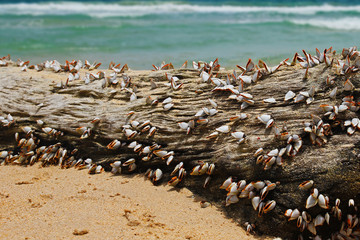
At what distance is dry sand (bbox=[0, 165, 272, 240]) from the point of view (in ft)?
10.2

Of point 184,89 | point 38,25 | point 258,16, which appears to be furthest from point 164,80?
point 258,16

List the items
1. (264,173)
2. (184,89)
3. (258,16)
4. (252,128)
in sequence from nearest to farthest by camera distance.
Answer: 1. (264,173)
2. (252,128)
3. (184,89)
4. (258,16)

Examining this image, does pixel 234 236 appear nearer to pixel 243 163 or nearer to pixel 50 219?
pixel 243 163

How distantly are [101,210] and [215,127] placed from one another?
1413mm

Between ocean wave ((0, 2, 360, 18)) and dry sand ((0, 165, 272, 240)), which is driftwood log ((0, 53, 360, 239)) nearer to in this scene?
dry sand ((0, 165, 272, 240))

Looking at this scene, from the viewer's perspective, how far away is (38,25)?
15820 millimetres

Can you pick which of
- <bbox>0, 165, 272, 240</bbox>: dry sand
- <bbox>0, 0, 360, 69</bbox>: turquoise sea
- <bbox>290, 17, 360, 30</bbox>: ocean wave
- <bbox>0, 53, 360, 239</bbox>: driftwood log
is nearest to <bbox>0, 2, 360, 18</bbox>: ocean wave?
<bbox>0, 0, 360, 69</bbox>: turquoise sea

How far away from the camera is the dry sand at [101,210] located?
10.2 ft

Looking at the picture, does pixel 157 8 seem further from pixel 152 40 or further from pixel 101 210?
pixel 101 210

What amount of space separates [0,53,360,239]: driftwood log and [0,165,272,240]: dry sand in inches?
9.2

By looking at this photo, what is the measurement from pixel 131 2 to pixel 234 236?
25381 mm

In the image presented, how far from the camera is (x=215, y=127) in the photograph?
377 centimetres

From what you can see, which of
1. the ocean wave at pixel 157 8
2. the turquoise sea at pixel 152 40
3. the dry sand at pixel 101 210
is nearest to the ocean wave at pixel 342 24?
the turquoise sea at pixel 152 40

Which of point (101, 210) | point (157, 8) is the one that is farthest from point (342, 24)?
point (101, 210)
